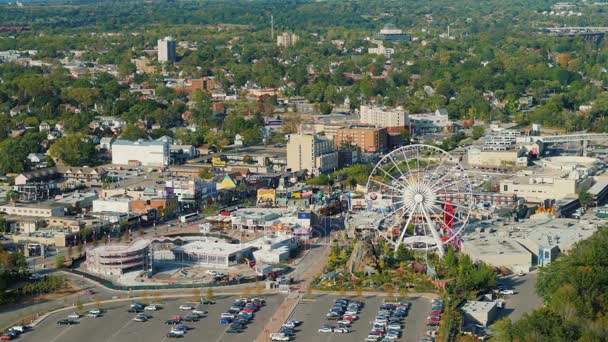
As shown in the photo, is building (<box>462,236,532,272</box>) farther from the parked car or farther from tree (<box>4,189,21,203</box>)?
tree (<box>4,189,21,203</box>)

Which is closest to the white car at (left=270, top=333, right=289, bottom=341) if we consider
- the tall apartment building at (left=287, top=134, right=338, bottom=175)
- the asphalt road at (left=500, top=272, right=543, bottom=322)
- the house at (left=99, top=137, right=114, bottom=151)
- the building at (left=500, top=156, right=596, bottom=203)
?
the asphalt road at (left=500, top=272, right=543, bottom=322)

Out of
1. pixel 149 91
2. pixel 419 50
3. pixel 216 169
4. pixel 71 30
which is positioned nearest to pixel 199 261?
pixel 216 169

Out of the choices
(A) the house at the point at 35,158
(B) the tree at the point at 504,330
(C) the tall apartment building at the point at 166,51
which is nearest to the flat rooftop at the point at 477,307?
(B) the tree at the point at 504,330

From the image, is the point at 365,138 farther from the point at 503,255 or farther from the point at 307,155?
Result: the point at 503,255

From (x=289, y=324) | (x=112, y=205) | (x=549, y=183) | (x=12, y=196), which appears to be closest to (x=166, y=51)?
(x=12, y=196)

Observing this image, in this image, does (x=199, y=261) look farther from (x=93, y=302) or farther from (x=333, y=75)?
(x=333, y=75)

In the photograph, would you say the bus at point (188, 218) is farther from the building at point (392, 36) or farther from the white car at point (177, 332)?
the building at point (392, 36)
